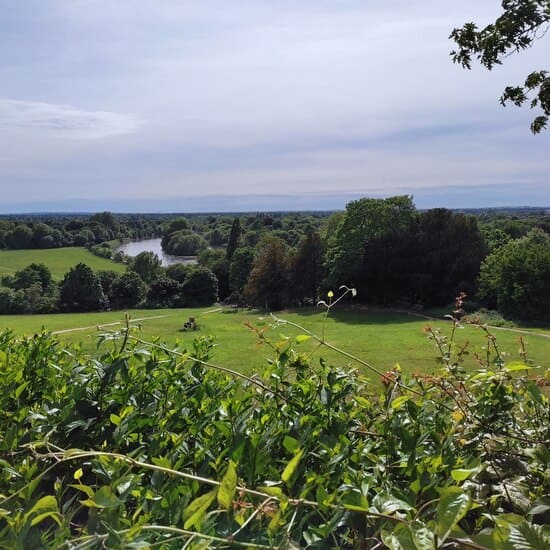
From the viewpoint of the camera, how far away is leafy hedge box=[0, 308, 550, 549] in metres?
0.87

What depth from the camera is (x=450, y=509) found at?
750 millimetres

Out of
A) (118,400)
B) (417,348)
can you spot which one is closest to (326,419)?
(118,400)

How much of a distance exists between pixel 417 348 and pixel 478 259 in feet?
56.1

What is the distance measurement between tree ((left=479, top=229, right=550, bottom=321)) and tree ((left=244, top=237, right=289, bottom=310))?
14199mm

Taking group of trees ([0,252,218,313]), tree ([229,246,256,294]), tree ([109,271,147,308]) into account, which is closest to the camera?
group of trees ([0,252,218,313])

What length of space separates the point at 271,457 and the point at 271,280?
1291 inches

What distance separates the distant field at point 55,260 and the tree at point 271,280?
135 ft

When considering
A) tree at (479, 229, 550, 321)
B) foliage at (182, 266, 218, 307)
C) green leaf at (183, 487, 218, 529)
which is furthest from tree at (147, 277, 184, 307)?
green leaf at (183, 487, 218, 529)

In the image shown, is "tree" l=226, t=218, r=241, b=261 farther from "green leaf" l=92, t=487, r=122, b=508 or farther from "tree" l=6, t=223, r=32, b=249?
"green leaf" l=92, t=487, r=122, b=508

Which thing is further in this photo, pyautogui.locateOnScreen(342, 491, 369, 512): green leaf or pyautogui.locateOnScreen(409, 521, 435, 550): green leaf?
pyautogui.locateOnScreen(342, 491, 369, 512): green leaf

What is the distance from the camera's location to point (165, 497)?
1115 mm

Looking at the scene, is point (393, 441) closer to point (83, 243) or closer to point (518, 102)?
point (518, 102)

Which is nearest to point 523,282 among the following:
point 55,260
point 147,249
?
point 55,260

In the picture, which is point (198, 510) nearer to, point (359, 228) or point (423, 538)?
point (423, 538)
